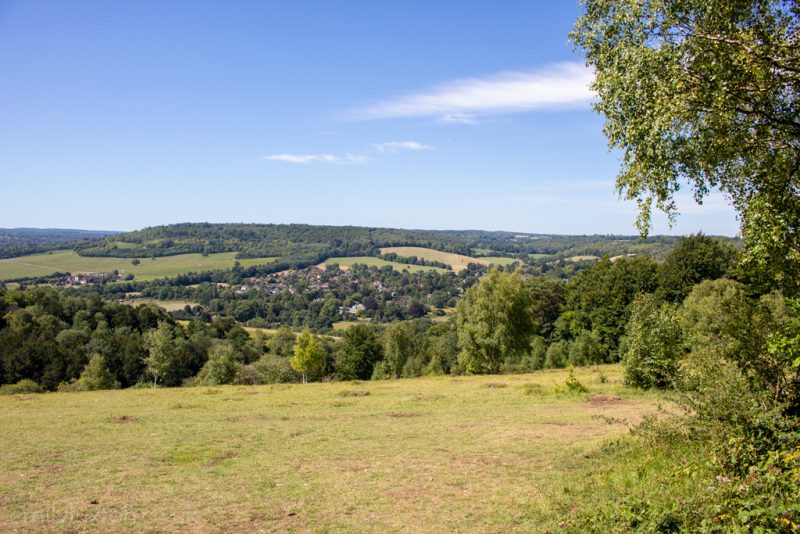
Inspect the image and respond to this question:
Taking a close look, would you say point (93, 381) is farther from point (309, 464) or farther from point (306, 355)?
point (309, 464)

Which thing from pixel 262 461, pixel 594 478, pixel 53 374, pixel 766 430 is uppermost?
pixel 766 430

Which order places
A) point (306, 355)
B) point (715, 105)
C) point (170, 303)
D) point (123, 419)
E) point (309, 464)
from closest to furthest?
point (715, 105)
point (309, 464)
point (123, 419)
point (306, 355)
point (170, 303)

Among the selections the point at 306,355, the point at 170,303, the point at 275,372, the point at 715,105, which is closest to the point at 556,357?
the point at 306,355

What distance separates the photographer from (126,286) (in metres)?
156

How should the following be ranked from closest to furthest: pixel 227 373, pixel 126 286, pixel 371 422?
1. pixel 371 422
2. pixel 227 373
3. pixel 126 286

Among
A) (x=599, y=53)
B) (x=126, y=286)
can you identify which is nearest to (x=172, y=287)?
(x=126, y=286)

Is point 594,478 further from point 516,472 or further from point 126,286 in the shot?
point 126,286

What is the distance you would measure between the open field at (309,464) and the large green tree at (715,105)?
688 cm

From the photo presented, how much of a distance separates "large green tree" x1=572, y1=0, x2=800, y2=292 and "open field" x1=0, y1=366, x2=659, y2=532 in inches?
271

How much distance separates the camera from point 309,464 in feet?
49.7

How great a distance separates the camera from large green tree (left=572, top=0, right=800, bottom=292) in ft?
32.8

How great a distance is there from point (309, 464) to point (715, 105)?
13.6 meters

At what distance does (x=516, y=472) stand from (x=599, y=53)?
10904 mm

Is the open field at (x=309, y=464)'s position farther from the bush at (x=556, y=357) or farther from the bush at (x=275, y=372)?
the bush at (x=556, y=357)
